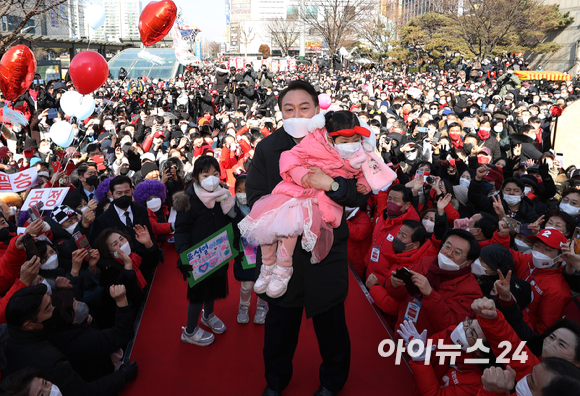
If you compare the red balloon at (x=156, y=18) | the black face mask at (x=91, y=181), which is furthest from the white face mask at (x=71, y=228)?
the red balloon at (x=156, y=18)

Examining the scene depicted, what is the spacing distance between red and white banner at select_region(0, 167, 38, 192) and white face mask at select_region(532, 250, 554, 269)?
14.8ft

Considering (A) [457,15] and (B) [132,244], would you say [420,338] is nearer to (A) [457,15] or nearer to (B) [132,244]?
(B) [132,244]

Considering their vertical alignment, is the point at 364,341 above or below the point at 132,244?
below

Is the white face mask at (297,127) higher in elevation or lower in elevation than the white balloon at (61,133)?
higher

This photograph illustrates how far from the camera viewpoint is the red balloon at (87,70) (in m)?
5.33

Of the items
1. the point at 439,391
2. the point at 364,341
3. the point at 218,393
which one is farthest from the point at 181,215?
the point at 439,391

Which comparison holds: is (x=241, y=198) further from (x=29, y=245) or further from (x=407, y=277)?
(x=407, y=277)

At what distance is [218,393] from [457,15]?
31.3 m

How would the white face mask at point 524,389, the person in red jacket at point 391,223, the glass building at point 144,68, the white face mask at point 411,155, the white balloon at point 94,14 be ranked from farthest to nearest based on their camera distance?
the glass building at point 144,68 → the white balloon at point 94,14 → the white face mask at point 411,155 → the person in red jacket at point 391,223 → the white face mask at point 524,389

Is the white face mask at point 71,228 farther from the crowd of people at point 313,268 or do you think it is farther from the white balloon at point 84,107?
the white balloon at point 84,107

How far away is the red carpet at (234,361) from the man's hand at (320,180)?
1.43 meters

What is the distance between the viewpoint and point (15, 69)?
5.78m

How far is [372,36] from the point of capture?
4019cm

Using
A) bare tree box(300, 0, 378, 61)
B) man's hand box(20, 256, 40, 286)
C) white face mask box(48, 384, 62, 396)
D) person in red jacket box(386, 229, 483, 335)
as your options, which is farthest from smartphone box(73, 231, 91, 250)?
bare tree box(300, 0, 378, 61)
